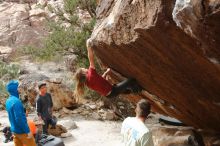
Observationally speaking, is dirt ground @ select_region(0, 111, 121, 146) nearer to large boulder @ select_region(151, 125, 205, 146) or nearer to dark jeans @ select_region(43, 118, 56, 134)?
dark jeans @ select_region(43, 118, 56, 134)

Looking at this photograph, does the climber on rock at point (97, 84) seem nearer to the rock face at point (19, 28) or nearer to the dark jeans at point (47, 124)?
the dark jeans at point (47, 124)

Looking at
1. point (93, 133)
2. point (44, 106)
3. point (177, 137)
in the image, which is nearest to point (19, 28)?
point (93, 133)

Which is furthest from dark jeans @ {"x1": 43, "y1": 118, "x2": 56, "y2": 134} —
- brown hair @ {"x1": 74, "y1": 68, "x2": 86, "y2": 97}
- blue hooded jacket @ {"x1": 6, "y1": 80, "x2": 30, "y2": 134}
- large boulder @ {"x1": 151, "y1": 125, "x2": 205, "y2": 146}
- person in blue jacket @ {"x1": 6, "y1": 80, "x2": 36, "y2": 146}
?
brown hair @ {"x1": 74, "y1": 68, "x2": 86, "y2": 97}

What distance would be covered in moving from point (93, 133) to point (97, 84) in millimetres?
5482

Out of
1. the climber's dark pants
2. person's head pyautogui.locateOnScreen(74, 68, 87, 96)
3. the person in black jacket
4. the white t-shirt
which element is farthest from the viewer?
the person in black jacket

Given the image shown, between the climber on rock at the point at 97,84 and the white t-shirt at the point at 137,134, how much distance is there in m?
2.10

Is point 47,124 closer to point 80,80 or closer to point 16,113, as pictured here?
point 16,113

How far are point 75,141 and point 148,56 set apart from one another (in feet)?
18.0

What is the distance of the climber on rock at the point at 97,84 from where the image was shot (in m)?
6.48

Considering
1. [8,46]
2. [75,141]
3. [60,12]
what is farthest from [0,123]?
[8,46]

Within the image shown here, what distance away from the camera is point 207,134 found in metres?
8.23

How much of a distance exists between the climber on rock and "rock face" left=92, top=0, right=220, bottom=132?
16cm

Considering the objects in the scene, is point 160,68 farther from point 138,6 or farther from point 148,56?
point 138,6

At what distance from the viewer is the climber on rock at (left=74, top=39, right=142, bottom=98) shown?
21.3ft
